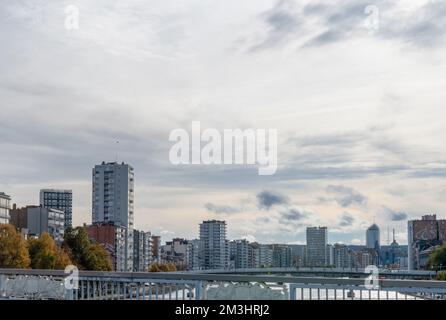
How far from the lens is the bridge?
12.4 ft

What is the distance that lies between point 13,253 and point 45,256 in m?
1.01

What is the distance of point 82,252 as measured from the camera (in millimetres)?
22547

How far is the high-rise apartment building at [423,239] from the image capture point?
4838cm

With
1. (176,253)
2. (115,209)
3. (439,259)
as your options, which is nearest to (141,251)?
(176,253)

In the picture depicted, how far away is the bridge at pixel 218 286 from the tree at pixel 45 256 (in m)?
13.2

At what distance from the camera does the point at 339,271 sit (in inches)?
1088

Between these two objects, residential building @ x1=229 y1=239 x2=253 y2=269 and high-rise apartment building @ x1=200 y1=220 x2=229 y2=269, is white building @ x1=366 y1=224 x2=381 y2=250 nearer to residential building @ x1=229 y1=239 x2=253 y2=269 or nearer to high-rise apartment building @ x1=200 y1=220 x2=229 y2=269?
residential building @ x1=229 y1=239 x2=253 y2=269

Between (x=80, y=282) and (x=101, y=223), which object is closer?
(x=80, y=282)

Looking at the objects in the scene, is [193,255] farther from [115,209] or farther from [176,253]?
[115,209]

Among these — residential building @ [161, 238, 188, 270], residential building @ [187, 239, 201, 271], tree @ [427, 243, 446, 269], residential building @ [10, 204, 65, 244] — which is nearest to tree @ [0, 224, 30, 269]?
residential building @ [187, 239, 201, 271]

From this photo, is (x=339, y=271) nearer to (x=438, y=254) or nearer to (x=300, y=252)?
(x=438, y=254)

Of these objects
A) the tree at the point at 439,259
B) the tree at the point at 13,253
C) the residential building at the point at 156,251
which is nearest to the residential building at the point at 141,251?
the residential building at the point at 156,251
